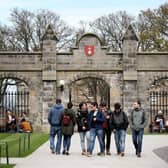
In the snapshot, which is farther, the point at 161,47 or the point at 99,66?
the point at 161,47

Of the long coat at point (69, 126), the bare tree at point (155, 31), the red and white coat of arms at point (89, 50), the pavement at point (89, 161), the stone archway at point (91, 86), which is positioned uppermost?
the bare tree at point (155, 31)

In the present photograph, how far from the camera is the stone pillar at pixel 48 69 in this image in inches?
1210

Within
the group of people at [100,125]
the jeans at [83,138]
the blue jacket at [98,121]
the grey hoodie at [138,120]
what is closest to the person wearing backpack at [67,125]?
the group of people at [100,125]

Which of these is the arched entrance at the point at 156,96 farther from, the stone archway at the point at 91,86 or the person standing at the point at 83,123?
the person standing at the point at 83,123

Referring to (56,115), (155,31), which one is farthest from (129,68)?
(155,31)

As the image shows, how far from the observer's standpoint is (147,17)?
48750 mm

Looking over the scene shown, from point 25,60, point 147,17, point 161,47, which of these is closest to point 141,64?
point 25,60

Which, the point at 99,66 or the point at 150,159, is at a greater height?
the point at 99,66

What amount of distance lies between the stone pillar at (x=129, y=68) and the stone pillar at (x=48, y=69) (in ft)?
13.8

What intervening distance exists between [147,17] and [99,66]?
19.1m

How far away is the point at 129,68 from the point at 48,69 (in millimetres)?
4799

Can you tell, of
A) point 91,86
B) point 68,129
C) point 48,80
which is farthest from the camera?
point 91,86

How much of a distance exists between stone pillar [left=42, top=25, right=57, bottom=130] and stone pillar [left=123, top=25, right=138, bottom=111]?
13.8 ft

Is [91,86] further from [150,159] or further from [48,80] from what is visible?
[150,159]
